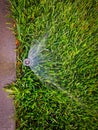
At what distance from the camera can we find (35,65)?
309 centimetres

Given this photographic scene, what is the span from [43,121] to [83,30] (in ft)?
4.30

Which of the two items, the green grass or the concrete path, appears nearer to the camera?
the concrete path

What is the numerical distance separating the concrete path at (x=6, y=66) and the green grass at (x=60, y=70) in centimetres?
8

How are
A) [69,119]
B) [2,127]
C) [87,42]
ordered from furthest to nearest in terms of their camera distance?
[87,42], [69,119], [2,127]

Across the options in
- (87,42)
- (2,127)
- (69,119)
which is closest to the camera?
(2,127)

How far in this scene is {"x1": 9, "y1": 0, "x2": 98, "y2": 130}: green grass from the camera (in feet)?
9.69

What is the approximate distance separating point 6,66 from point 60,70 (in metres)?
0.67

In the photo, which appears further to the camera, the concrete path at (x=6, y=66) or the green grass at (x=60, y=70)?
the green grass at (x=60, y=70)

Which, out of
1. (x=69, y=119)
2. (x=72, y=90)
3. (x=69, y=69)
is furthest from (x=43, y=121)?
(x=69, y=69)

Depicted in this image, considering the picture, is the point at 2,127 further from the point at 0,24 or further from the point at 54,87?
the point at 0,24

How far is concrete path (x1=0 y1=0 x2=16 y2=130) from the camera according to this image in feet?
9.31

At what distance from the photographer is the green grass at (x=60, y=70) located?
2953mm

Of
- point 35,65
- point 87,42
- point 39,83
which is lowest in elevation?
point 39,83

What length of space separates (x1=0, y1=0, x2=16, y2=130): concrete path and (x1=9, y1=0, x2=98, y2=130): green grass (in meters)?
0.08
